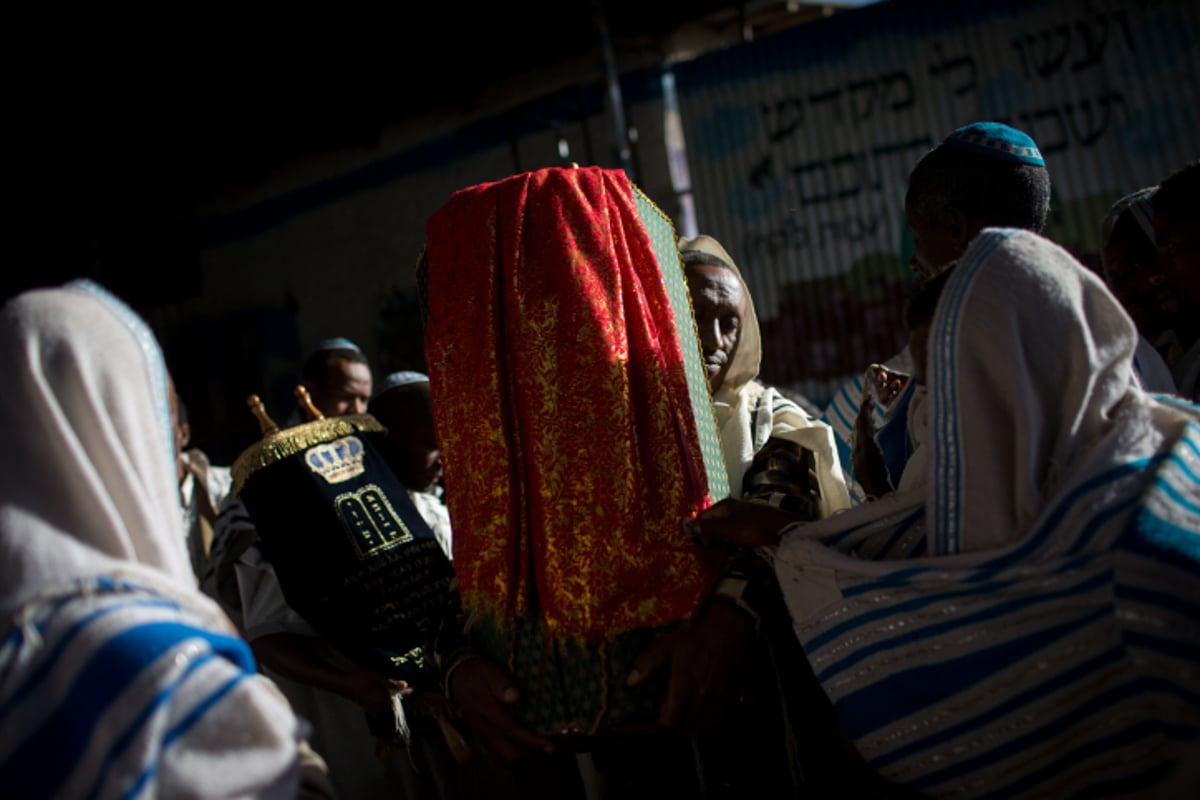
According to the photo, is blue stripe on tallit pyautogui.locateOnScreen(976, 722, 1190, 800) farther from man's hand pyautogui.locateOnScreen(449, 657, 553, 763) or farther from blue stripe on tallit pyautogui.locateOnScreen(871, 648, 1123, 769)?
Result: man's hand pyautogui.locateOnScreen(449, 657, 553, 763)

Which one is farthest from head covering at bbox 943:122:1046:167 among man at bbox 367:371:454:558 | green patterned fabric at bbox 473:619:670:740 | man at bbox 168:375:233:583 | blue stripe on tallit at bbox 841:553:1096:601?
man at bbox 168:375:233:583

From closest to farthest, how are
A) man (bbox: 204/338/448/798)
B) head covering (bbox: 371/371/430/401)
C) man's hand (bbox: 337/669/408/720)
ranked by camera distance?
man's hand (bbox: 337/669/408/720), man (bbox: 204/338/448/798), head covering (bbox: 371/371/430/401)

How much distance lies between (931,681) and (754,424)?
969mm

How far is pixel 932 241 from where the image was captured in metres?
2.20

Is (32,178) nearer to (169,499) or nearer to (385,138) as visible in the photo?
(385,138)

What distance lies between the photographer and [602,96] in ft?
26.7

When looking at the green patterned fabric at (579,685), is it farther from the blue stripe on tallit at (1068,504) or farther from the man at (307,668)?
the man at (307,668)

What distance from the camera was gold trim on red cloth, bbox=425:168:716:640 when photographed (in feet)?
6.07

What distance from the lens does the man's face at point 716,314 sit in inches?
94.7

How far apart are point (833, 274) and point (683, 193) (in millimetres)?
1512

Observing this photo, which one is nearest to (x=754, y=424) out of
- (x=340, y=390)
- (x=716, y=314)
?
(x=716, y=314)

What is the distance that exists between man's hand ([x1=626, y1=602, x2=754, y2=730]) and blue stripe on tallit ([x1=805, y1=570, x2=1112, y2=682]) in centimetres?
18

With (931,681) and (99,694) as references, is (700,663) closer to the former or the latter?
(931,681)

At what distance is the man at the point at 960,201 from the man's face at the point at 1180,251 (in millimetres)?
279
